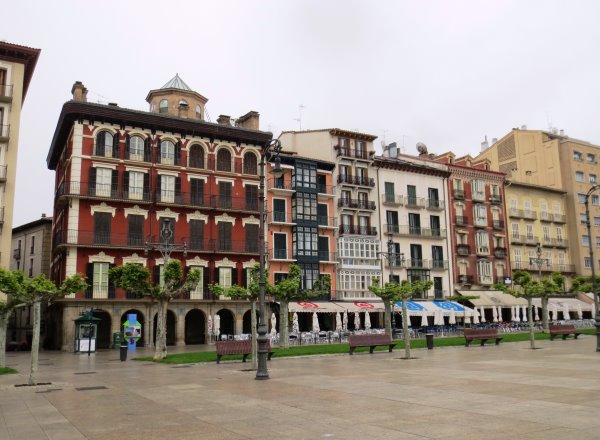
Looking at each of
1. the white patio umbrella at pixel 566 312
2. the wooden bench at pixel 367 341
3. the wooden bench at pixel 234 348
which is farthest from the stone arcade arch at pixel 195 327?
the white patio umbrella at pixel 566 312

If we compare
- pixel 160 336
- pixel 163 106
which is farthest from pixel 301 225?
pixel 160 336

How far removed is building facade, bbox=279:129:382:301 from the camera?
159ft

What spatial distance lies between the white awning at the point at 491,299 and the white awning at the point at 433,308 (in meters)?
5.40

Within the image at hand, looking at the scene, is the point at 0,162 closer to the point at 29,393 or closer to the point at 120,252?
the point at 120,252

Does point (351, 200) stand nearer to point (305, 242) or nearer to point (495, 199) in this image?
point (305, 242)

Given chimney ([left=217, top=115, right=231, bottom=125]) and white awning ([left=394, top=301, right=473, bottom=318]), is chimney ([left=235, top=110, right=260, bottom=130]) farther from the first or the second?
white awning ([left=394, top=301, right=473, bottom=318])

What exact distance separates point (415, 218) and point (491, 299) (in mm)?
10378

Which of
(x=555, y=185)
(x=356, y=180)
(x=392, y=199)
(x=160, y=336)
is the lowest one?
(x=160, y=336)

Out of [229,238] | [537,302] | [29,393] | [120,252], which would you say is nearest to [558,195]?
[537,302]

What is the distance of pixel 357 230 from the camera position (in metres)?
49.5

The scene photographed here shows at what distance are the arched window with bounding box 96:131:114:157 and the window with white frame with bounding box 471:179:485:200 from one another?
3513cm

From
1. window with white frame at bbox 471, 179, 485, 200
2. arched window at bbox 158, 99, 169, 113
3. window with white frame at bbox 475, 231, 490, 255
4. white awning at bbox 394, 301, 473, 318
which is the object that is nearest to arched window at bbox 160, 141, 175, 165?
arched window at bbox 158, 99, 169, 113

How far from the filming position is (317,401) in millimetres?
11938

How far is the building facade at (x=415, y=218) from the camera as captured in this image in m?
51.4
